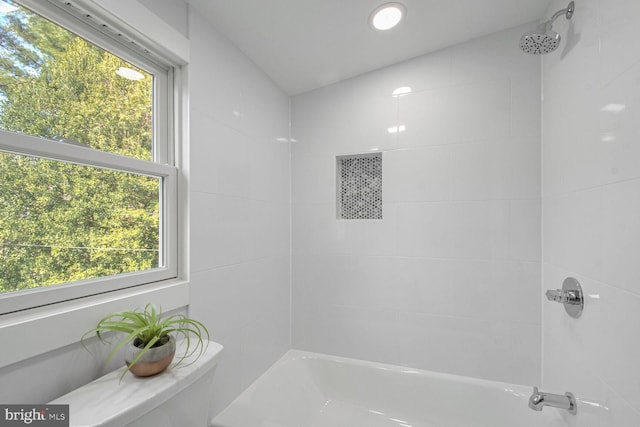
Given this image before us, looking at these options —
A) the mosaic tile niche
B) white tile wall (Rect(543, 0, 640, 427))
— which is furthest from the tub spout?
the mosaic tile niche

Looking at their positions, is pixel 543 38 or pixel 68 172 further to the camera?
pixel 543 38

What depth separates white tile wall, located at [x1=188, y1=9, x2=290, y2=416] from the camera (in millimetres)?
1259

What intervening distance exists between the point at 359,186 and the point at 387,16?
93cm

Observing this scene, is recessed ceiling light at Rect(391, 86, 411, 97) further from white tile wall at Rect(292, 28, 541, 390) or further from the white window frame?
the white window frame

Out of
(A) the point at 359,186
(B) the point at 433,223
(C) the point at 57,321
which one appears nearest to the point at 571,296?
(B) the point at 433,223

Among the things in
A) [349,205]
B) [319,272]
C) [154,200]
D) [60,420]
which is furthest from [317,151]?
[60,420]

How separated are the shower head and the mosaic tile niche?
877 mm

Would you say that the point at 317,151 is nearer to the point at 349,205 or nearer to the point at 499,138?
the point at 349,205

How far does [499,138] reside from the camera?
5.29ft

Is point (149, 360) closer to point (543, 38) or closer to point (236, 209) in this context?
point (236, 209)

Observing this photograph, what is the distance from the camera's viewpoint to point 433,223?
1.73 metres

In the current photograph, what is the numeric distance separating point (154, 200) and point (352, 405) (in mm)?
1620

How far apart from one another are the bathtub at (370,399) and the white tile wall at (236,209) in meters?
0.12

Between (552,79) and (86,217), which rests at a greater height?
(552,79)
